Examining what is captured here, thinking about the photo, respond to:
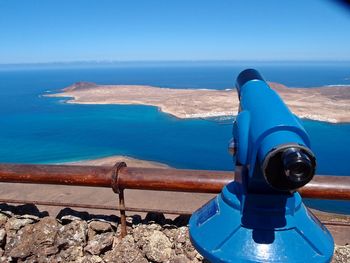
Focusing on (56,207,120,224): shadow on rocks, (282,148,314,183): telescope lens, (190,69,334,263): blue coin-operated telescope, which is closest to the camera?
(282,148,314,183): telescope lens

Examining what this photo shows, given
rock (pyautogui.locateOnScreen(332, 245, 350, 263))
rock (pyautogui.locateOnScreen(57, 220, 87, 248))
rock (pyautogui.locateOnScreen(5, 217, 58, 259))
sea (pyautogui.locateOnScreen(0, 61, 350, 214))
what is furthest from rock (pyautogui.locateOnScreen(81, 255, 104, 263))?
Answer: sea (pyautogui.locateOnScreen(0, 61, 350, 214))

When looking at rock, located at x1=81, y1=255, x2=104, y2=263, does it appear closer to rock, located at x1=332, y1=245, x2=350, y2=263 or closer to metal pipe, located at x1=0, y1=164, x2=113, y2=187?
metal pipe, located at x1=0, y1=164, x2=113, y2=187

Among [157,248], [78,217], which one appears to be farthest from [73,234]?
[157,248]

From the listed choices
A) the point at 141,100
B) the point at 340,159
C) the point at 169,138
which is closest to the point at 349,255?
the point at 340,159

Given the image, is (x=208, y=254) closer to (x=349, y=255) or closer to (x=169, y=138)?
(x=349, y=255)

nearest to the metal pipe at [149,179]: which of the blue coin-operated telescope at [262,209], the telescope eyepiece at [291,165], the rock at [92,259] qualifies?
the rock at [92,259]

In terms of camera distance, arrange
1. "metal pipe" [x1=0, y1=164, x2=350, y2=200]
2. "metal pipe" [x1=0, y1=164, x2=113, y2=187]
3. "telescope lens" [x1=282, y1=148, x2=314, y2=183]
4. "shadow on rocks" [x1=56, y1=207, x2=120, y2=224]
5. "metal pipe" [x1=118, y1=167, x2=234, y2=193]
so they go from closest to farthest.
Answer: "telescope lens" [x1=282, y1=148, x2=314, y2=183]
"metal pipe" [x1=0, y1=164, x2=350, y2=200]
"metal pipe" [x1=118, y1=167, x2=234, y2=193]
"metal pipe" [x1=0, y1=164, x2=113, y2=187]
"shadow on rocks" [x1=56, y1=207, x2=120, y2=224]
